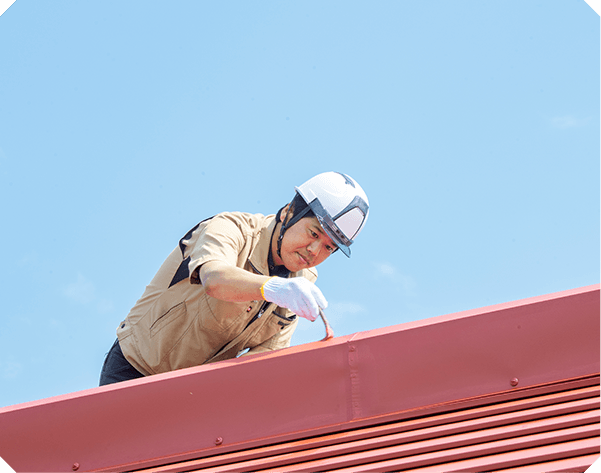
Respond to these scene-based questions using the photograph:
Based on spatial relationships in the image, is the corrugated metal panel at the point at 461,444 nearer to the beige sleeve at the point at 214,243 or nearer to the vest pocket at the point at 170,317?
the beige sleeve at the point at 214,243

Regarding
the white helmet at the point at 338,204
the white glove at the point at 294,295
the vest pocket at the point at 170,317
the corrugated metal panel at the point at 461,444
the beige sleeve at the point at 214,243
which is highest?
the white helmet at the point at 338,204

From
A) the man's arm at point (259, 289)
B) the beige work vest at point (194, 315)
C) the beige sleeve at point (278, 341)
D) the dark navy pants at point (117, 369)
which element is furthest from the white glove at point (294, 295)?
the dark navy pants at point (117, 369)

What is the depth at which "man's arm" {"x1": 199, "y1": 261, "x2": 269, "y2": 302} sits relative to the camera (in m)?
2.76

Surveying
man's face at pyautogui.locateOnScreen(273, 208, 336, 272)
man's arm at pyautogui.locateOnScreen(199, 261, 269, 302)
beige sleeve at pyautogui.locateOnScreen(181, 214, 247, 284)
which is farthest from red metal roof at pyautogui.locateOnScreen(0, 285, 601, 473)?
man's face at pyautogui.locateOnScreen(273, 208, 336, 272)

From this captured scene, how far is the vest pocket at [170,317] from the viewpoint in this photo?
11.0 ft

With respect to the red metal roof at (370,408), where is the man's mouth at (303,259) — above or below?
above

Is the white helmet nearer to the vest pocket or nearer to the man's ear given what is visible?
the man's ear

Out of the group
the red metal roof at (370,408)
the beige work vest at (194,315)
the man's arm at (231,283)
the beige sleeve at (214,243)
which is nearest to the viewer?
the red metal roof at (370,408)

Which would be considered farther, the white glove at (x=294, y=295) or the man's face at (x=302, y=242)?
the man's face at (x=302, y=242)

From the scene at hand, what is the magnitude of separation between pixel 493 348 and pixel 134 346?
208 centimetres

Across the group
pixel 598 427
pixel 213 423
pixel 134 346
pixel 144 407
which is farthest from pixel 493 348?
pixel 134 346

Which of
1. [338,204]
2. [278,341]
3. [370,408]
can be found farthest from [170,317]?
[370,408]

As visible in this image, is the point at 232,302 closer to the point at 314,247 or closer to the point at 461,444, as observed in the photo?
the point at 314,247

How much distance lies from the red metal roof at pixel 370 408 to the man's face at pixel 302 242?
1054 millimetres
